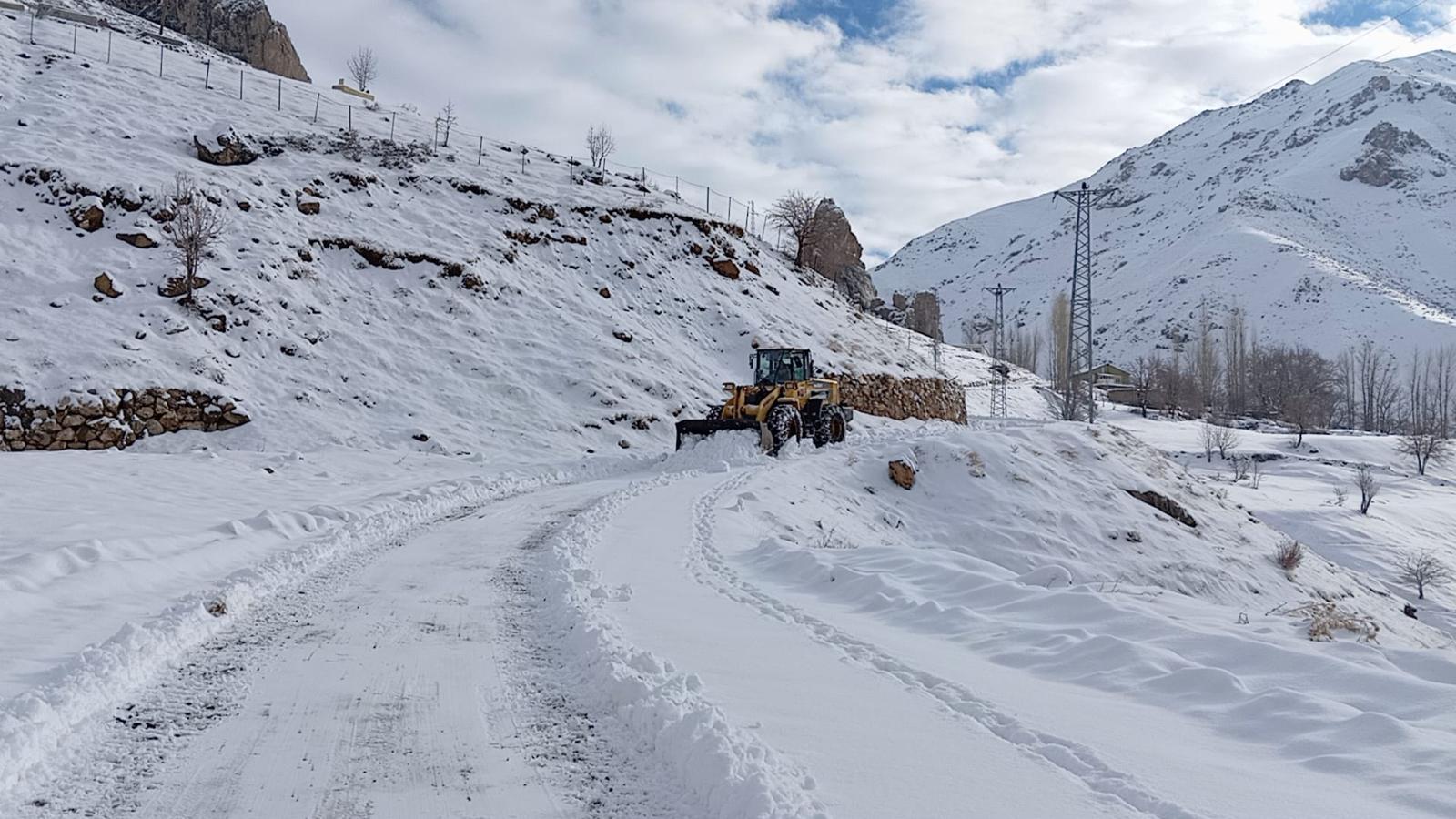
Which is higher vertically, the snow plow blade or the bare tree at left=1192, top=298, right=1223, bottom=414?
the bare tree at left=1192, top=298, right=1223, bottom=414

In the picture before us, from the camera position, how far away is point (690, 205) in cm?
4991

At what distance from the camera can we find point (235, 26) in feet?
222

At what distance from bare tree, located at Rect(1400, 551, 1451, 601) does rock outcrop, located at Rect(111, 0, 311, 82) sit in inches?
3035

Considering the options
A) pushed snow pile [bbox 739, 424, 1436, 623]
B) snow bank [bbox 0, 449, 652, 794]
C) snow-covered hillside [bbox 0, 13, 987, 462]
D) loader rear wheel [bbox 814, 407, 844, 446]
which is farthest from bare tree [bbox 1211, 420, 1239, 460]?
snow bank [bbox 0, 449, 652, 794]

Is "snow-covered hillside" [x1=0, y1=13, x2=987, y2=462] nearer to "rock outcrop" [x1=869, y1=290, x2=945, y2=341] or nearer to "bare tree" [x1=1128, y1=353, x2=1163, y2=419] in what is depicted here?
"rock outcrop" [x1=869, y1=290, x2=945, y2=341]

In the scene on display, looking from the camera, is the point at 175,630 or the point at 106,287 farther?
the point at 106,287

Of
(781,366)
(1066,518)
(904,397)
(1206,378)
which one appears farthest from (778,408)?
(1206,378)

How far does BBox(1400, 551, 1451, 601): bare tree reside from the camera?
27.9m

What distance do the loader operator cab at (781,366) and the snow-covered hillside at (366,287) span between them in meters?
5.66

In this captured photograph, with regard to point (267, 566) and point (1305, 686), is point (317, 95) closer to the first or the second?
point (267, 566)

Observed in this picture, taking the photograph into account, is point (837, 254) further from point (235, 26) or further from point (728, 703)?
point (728, 703)

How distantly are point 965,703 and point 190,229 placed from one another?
84.2 feet

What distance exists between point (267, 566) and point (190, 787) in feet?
18.3

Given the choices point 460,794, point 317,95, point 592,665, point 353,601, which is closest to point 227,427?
point 353,601
